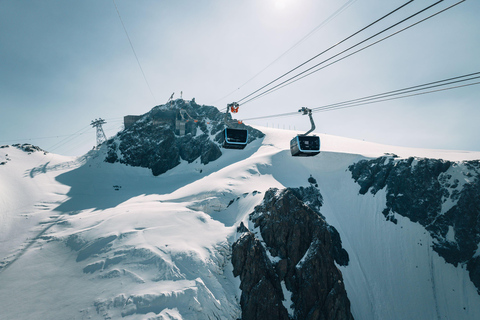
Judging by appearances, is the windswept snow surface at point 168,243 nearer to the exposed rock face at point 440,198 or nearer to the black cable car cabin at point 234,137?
the exposed rock face at point 440,198

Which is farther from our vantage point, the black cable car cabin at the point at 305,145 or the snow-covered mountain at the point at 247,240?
the snow-covered mountain at the point at 247,240

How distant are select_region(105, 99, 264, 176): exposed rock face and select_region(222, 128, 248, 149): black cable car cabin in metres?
72.4

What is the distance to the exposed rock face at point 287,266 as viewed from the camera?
35969 mm

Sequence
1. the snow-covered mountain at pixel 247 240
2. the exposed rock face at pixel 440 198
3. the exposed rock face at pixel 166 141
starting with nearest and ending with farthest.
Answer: the snow-covered mountain at pixel 247 240 → the exposed rock face at pixel 440 198 → the exposed rock face at pixel 166 141

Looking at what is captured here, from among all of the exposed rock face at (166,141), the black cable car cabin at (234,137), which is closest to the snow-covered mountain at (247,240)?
the exposed rock face at (166,141)

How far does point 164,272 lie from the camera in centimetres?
→ 3306

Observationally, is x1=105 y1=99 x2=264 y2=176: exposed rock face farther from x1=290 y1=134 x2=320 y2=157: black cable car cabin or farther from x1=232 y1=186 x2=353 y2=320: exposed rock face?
x1=290 y1=134 x2=320 y2=157: black cable car cabin

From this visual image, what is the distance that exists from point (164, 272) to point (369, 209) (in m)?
58.0

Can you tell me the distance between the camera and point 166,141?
99.1 meters

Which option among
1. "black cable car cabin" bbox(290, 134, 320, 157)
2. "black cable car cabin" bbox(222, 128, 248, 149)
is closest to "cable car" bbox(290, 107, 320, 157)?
"black cable car cabin" bbox(290, 134, 320, 157)

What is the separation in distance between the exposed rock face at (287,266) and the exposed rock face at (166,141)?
5327 centimetres

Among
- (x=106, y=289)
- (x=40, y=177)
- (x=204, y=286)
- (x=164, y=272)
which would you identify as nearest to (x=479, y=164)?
(x=204, y=286)

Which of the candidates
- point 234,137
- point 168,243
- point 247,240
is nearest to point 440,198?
point 247,240

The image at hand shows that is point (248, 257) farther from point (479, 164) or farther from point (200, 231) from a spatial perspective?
point (479, 164)
